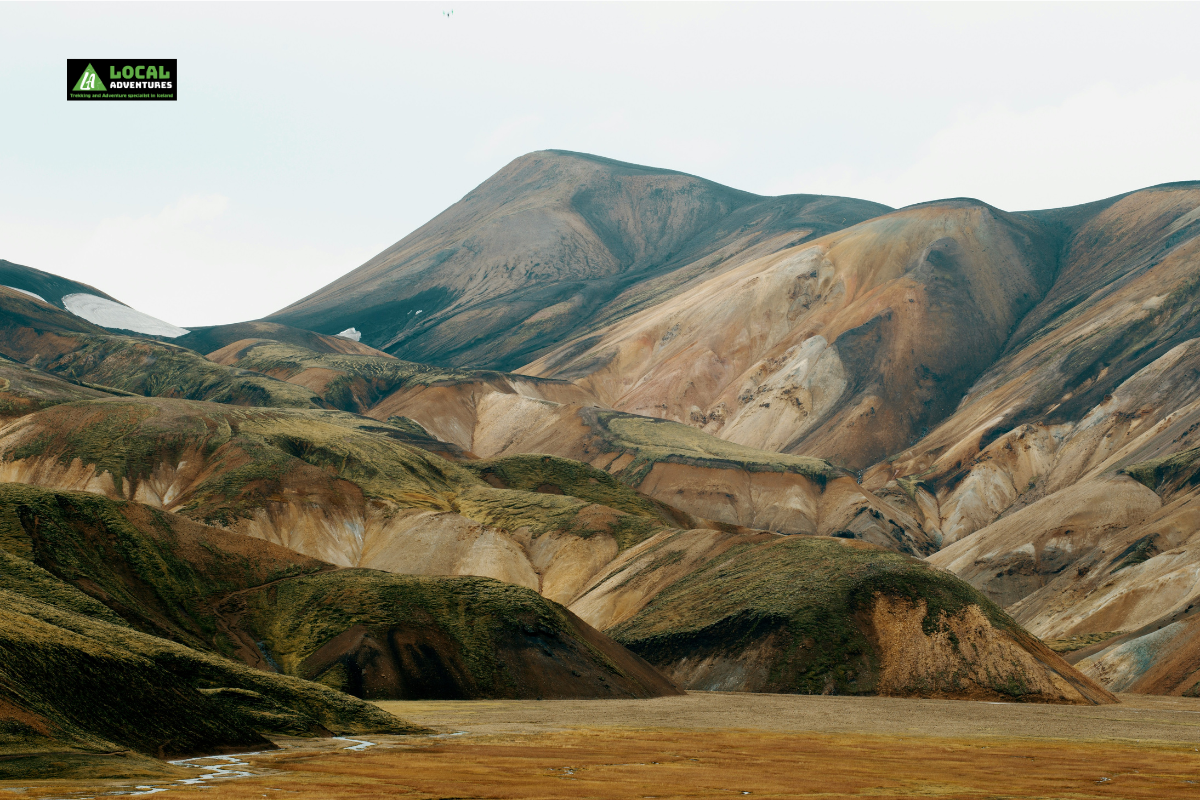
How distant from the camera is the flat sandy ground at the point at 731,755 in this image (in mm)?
30438

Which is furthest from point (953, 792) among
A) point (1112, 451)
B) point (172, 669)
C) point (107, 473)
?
point (1112, 451)

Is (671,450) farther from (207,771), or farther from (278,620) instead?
(207,771)

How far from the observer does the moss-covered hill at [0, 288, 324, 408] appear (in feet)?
542

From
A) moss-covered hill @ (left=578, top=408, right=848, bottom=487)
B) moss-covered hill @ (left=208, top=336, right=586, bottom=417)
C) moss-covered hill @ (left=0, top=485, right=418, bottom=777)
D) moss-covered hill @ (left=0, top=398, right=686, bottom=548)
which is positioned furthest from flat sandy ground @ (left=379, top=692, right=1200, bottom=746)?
moss-covered hill @ (left=208, top=336, right=586, bottom=417)

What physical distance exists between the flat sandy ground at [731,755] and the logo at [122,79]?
1327 inches

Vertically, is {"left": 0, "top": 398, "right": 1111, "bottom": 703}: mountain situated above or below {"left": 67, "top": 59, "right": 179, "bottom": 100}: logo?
below

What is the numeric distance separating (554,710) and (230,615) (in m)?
21.3

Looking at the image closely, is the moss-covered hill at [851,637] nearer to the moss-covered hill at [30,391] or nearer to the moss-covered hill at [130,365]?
the moss-covered hill at [30,391]

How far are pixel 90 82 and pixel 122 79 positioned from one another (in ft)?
5.06

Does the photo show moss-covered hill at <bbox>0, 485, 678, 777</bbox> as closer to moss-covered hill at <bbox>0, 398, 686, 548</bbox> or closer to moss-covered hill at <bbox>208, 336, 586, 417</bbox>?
moss-covered hill at <bbox>0, 398, 686, 548</bbox>

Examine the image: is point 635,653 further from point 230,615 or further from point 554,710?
point 230,615

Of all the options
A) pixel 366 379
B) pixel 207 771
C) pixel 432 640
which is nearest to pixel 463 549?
pixel 432 640

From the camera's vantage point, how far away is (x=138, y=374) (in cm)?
17150

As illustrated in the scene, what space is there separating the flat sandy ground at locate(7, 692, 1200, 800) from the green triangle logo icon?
115 ft
